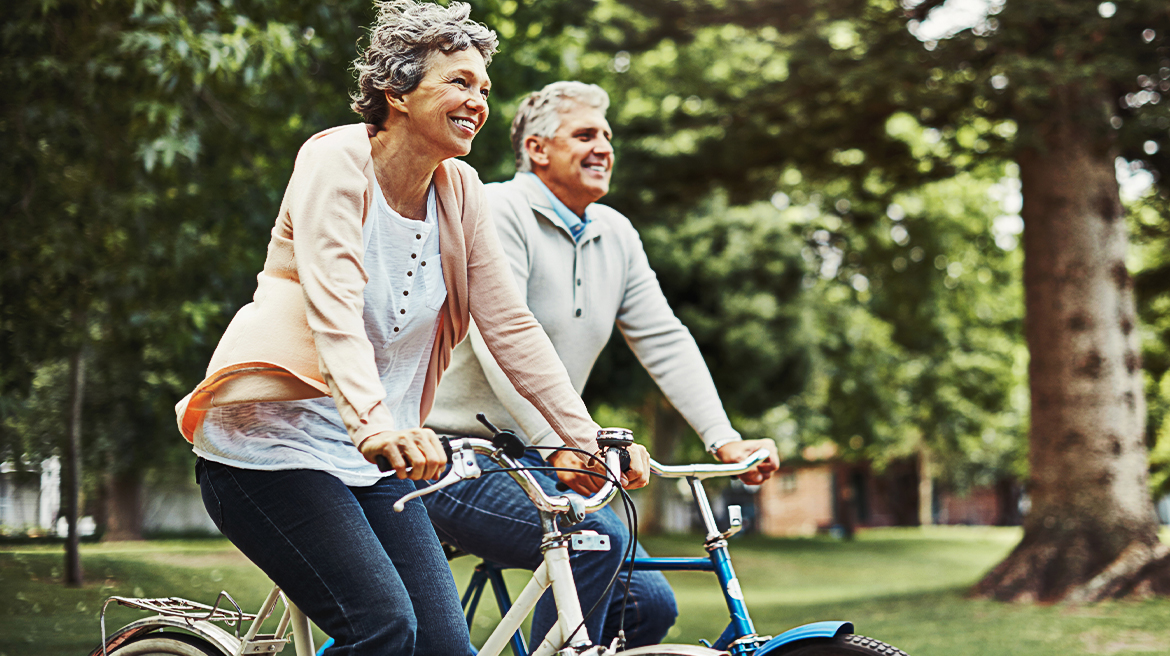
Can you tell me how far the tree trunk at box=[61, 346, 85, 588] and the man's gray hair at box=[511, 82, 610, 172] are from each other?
3.81 metres

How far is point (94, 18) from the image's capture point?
637cm

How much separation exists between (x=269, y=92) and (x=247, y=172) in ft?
2.86

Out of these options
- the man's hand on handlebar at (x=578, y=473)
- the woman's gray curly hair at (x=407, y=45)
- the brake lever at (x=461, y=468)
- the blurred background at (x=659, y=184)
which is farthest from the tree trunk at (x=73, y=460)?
the brake lever at (x=461, y=468)

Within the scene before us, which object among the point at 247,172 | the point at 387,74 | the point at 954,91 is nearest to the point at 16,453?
the point at 247,172

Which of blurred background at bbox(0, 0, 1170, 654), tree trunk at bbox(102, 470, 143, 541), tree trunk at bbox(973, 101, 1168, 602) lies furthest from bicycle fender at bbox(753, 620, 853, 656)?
tree trunk at bbox(973, 101, 1168, 602)

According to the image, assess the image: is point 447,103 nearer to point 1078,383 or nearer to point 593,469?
point 593,469

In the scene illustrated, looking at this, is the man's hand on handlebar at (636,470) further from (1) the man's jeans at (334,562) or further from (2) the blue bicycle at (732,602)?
(1) the man's jeans at (334,562)

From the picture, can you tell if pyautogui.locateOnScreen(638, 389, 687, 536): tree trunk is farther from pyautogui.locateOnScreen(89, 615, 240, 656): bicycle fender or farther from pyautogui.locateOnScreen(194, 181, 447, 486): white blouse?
pyautogui.locateOnScreen(194, 181, 447, 486): white blouse

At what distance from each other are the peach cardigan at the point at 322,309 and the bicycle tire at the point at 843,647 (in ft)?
2.05

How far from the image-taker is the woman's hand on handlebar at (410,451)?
1.87m

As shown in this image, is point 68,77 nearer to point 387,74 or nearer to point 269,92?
point 269,92

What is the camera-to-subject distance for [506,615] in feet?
7.91

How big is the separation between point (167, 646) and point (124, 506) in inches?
191

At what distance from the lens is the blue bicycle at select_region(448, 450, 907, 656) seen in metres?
2.23
